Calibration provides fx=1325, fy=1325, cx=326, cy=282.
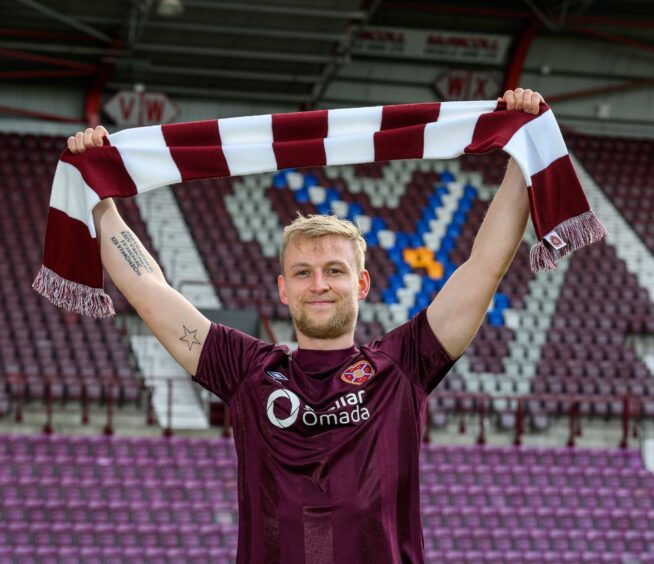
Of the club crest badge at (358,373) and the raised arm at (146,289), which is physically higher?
the raised arm at (146,289)

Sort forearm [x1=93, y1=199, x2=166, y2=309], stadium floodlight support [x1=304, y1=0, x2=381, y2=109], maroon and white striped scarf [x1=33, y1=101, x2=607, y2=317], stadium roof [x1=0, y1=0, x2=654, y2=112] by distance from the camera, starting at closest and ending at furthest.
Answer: forearm [x1=93, y1=199, x2=166, y2=309] → maroon and white striped scarf [x1=33, y1=101, x2=607, y2=317] → stadium roof [x1=0, y1=0, x2=654, y2=112] → stadium floodlight support [x1=304, y1=0, x2=381, y2=109]

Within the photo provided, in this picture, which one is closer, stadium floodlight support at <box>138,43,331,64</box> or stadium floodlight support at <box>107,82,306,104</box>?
stadium floodlight support at <box>138,43,331,64</box>

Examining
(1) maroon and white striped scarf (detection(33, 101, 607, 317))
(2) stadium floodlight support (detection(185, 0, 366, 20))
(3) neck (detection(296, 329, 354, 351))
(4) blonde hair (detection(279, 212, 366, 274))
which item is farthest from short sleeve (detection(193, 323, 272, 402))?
(2) stadium floodlight support (detection(185, 0, 366, 20))

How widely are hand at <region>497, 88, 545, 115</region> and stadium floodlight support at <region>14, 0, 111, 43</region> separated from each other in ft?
50.1

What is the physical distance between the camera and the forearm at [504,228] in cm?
326

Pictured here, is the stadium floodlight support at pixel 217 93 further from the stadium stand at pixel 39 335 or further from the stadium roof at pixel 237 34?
the stadium stand at pixel 39 335

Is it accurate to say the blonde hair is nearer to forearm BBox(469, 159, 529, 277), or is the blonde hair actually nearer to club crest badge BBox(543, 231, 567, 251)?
forearm BBox(469, 159, 529, 277)

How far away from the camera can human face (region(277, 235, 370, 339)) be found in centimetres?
319

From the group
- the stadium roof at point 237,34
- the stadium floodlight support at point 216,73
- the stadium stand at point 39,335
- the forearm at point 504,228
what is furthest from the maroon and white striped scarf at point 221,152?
the stadium floodlight support at point 216,73

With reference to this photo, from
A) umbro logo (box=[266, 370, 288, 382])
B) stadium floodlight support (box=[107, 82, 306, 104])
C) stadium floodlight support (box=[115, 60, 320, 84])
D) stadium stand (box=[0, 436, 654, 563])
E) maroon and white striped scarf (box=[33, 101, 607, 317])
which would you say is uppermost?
stadium floodlight support (box=[115, 60, 320, 84])

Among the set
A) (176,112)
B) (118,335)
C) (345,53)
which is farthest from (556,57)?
(118,335)

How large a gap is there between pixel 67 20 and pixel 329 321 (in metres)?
15.7

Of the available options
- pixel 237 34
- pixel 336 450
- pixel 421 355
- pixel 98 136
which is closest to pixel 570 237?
pixel 421 355

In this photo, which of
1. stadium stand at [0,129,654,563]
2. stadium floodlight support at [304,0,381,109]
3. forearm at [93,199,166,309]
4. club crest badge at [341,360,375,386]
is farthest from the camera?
stadium floodlight support at [304,0,381,109]
